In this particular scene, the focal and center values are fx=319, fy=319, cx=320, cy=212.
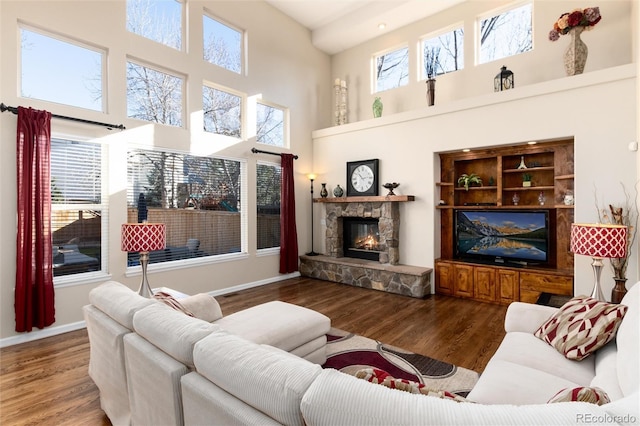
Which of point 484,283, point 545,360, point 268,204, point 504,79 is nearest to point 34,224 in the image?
point 268,204

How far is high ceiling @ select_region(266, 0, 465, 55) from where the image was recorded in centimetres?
552

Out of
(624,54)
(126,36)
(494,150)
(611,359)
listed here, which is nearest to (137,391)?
(611,359)

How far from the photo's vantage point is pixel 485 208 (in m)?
4.82

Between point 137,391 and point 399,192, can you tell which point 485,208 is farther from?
point 137,391

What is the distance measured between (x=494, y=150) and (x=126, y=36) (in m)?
5.32

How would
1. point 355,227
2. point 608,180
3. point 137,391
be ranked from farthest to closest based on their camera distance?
point 355,227 → point 608,180 → point 137,391

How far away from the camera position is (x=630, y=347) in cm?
138

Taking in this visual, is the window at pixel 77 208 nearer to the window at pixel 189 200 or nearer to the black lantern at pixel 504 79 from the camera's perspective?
the window at pixel 189 200

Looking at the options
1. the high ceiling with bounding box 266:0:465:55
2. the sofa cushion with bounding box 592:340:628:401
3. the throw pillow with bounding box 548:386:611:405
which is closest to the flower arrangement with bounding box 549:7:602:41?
the high ceiling with bounding box 266:0:465:55

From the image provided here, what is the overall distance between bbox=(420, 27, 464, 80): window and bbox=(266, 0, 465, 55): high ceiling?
0.45m

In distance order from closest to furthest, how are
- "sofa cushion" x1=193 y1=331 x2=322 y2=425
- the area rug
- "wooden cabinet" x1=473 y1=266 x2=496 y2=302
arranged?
"sofa cushion" x1=193 y1=331 x2=322 y2=425, the area rug, "wooden cabinet" x1=473 y1=266 x2=496 y2=302

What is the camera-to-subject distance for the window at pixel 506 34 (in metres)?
4.92

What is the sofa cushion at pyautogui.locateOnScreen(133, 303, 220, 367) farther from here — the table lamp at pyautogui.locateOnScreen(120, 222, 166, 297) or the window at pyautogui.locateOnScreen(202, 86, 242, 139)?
the window at pyautogui.locateOnScreen(202, 86, 242, 139)

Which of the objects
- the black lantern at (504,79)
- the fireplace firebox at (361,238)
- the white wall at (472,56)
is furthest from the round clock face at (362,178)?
the black lantern at (504,79)
